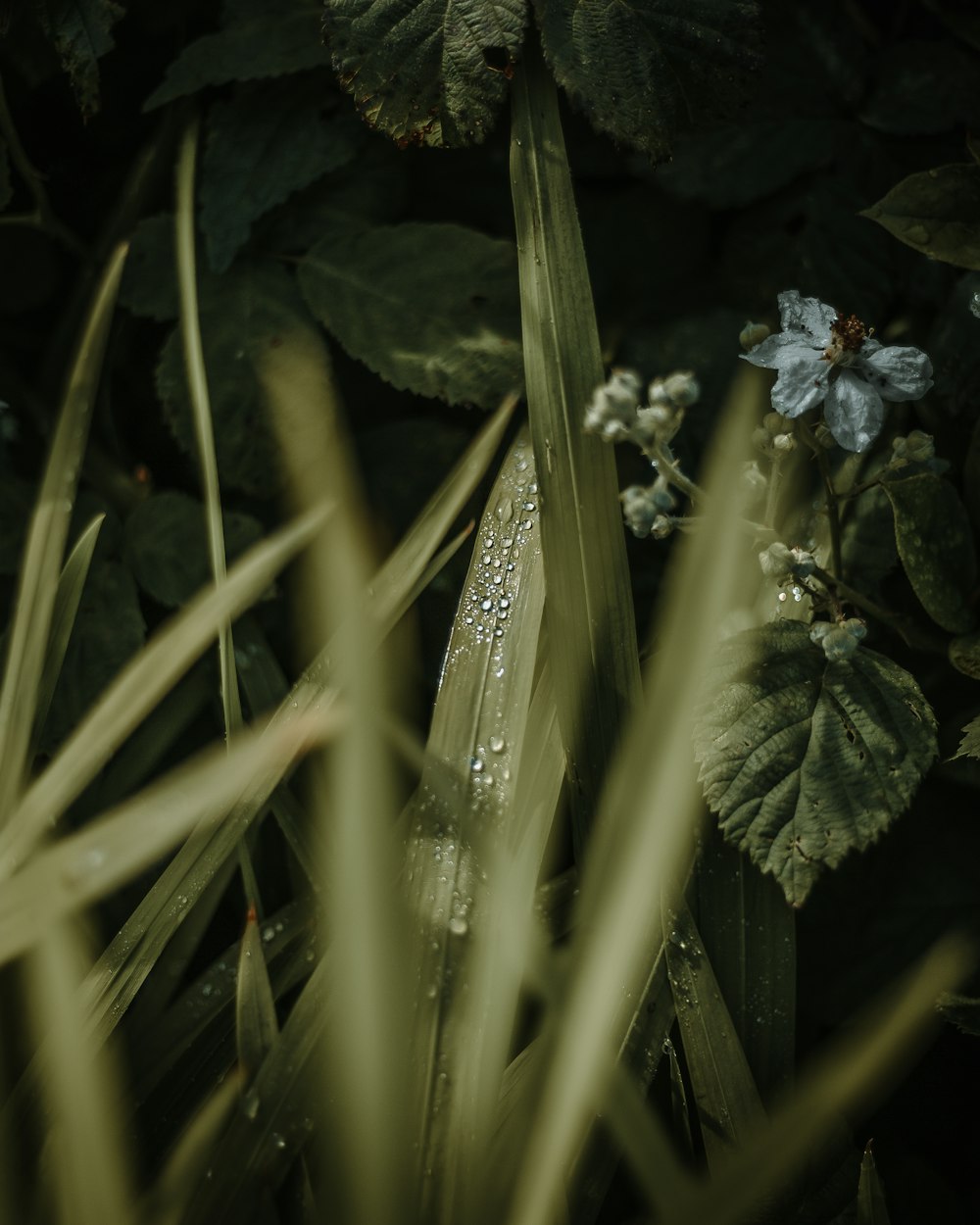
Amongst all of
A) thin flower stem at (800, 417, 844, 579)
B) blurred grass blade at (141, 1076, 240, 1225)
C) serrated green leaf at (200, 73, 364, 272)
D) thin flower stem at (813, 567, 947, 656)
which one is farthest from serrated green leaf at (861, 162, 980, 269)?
blurred grass blade at (141, 1076, 240, 1225)

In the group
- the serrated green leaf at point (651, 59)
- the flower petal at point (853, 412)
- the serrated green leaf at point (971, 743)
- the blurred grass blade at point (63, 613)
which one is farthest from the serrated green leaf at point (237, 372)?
the serrated green leaf at point (971, 743)

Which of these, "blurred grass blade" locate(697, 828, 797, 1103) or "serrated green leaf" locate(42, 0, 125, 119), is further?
"serrated green leaf" locate(42, 0, 125, 119)

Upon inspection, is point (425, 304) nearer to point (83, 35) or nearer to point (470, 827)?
point (83, 35)

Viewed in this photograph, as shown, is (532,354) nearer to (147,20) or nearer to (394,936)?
(394,936)

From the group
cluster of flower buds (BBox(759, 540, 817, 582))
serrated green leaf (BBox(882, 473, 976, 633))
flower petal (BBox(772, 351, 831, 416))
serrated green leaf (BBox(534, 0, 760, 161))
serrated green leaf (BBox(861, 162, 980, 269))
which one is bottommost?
serrated green leaf (BBox(882, 473, 976, 633))

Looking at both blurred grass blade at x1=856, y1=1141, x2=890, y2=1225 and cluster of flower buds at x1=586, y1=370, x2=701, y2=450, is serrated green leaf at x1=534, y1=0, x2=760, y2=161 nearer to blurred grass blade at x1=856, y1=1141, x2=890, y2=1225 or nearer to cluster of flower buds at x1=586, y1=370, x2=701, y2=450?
cluster of flower buds at x1=586, y1=370, x2=701, y2=450

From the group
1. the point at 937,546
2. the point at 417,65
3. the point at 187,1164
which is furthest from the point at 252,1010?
the point at 417,65
